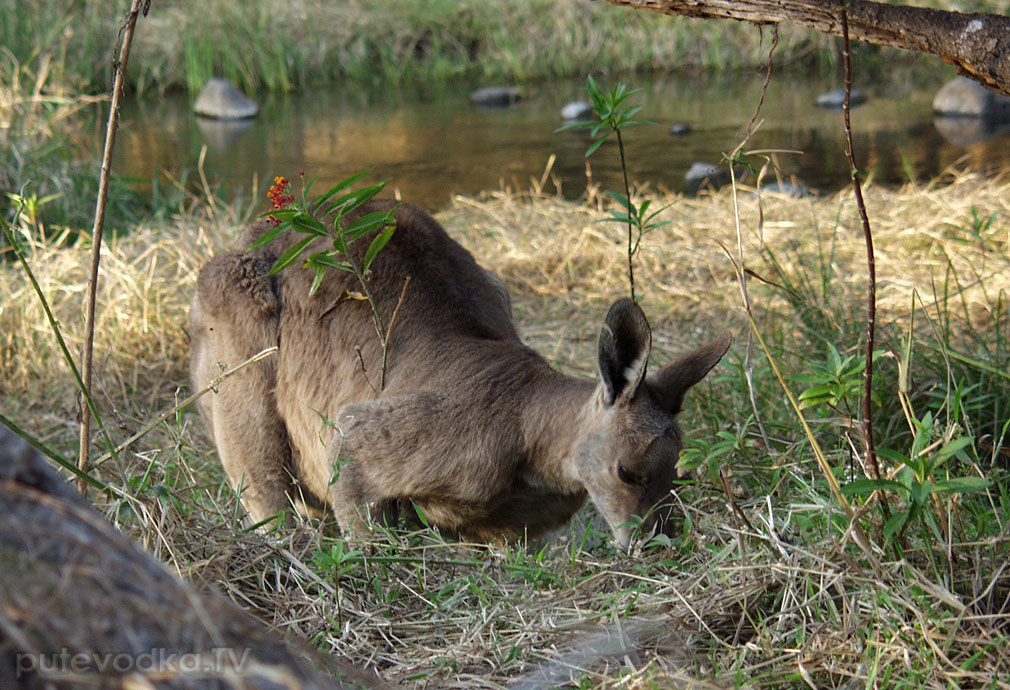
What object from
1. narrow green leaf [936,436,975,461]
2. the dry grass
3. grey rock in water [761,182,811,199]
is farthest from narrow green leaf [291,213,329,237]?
grey rock in water [761,182,811,199]

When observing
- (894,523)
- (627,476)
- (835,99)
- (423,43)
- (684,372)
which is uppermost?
(894,523)

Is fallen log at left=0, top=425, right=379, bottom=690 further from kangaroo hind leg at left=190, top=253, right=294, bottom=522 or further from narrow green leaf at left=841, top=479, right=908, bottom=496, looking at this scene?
kangaroo hind leg at left=190, top=253, right=294, bottom=522

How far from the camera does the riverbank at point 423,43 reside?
13.5m

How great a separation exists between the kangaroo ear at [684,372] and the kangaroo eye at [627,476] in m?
0.26

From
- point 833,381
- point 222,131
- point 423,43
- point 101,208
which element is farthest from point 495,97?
point 833,381

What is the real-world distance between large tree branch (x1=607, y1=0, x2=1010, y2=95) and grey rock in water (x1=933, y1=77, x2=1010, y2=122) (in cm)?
870

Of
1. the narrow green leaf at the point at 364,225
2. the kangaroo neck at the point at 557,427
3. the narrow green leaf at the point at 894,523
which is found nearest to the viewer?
the narrow green leaf at the point at 894,523

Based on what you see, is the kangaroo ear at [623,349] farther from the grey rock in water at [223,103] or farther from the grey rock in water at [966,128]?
the grey rock in water at [223,103]

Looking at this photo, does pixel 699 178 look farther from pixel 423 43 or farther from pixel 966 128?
pixel 423 43

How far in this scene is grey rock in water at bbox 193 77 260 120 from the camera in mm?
12156

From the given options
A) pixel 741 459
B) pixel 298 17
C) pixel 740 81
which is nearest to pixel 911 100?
pixel 740 81

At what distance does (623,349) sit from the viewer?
317 centimetres

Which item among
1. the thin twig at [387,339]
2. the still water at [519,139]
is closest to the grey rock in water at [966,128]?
the still water at [519,139]

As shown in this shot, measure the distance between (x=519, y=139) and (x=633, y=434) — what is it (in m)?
8.09
